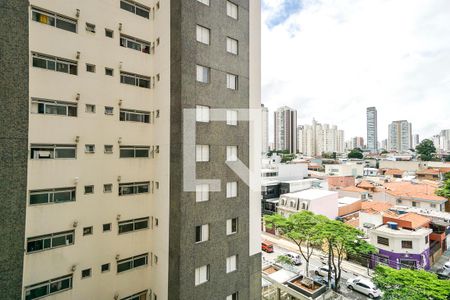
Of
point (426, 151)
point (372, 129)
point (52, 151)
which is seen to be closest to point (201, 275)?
point (52, 151)

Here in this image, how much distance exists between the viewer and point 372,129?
152m

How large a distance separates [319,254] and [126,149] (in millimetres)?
26715

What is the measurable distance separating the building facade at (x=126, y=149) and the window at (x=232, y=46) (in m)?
0.05

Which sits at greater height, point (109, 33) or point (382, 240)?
point (109, 33)

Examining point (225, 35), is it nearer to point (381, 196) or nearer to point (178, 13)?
point (178, 13)

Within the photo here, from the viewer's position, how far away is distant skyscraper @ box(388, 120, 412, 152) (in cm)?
14412

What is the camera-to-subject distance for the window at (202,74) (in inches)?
392

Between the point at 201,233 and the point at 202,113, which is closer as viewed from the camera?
the point at 201,233

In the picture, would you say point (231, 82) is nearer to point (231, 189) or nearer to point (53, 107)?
point (231, 189)

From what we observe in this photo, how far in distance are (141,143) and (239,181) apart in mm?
5037

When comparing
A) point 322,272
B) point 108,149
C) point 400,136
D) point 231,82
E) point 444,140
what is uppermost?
point 400,136

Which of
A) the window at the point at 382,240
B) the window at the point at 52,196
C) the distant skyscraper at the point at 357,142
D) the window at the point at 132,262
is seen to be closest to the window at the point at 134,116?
the window at the point at 52,196

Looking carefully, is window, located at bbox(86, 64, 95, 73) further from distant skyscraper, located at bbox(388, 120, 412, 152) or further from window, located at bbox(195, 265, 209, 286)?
distant skyscraper, located at bbox(388, 120, 412, 152)

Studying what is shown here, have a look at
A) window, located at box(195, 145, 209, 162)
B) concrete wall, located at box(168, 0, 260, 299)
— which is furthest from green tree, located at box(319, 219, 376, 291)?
window, located at box(195, 145, 209, 162)
